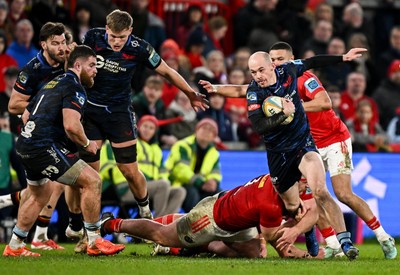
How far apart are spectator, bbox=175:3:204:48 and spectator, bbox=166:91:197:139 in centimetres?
239

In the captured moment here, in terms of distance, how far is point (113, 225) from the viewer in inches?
532

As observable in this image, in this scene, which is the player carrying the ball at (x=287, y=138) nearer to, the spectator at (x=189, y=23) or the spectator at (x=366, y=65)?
the spectator at (x=189, y=23)

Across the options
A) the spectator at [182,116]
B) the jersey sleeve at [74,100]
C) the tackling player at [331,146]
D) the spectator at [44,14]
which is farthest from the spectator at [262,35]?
the jersey sleeve at [74,100]

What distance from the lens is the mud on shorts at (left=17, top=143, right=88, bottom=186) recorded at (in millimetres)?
12812

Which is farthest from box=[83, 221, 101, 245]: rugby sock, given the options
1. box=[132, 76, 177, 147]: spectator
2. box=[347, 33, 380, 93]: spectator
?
box=[347, 33, 380, 93]: spectator

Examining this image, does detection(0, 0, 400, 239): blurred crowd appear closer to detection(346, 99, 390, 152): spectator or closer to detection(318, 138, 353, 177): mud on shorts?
detection(346, 99, 390, 152): spectator

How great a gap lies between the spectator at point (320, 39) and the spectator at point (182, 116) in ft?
12.4

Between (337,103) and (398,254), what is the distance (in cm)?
553

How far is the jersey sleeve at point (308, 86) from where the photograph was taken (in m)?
14.0

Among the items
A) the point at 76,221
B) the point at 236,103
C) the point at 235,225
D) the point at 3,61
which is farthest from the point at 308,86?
the point at 3,61

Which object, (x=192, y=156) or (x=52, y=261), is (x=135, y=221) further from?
(x=192, y=156)

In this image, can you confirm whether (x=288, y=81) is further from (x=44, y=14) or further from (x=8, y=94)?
(x=44, y=14)

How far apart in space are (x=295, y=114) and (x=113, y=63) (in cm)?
251

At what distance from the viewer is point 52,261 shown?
12539mm
